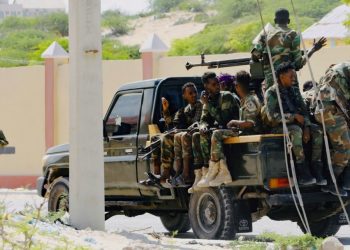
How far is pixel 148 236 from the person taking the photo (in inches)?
416

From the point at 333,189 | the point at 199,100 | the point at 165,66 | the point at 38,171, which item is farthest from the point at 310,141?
the point at 38,171

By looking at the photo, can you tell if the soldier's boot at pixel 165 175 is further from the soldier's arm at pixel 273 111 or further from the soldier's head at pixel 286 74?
the soldier's head at pixel 286 74

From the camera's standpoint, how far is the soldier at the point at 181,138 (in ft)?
38.9

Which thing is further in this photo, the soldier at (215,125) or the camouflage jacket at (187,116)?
the camouflage jacket at (187,116)

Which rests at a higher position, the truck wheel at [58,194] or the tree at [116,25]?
the tree at [116,25]

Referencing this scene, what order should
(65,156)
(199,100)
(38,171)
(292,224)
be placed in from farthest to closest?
(38,171)
(292,224)
(65,156)
(199,100)

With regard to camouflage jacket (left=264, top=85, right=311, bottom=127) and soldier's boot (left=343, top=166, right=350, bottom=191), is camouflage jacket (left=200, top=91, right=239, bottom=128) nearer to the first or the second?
camouflage jacket (left=264, top=85, right=311, bottom=127)

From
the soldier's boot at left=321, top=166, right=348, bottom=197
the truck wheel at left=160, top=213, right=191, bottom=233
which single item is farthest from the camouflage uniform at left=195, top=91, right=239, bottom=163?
the truck wheel at left=160, top=213, right=191, bottom=233

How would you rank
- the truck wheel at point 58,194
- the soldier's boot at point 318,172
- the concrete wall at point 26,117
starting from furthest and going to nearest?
the concrete wall at point 26,117 → the truck wheel at point 58,194 → the soldier's boot at point 318,172

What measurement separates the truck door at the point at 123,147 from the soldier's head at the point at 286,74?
95.5 inches

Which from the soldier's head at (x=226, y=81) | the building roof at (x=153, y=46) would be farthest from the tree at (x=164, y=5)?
the soldier's head at (x=226, y=81)

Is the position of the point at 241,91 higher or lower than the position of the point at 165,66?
lower

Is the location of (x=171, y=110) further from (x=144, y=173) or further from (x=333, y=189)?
(x=333, y=189)

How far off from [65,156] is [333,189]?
428 centimetres
